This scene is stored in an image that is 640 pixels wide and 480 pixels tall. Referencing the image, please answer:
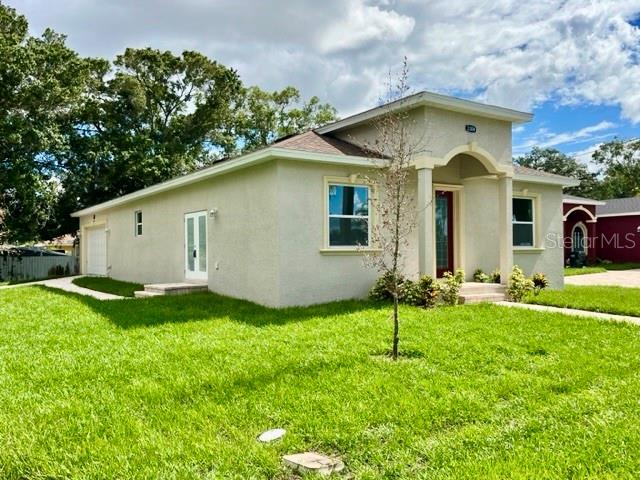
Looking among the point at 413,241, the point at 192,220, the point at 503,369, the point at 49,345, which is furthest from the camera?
the point at 192,220

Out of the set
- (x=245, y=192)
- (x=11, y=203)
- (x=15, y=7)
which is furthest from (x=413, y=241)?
(x=15, y=7)

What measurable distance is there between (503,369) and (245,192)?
7006 mm

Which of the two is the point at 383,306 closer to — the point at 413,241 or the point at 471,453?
the point at 413,241

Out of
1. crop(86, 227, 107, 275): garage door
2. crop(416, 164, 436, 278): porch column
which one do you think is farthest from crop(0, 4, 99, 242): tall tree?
crop(416, 164, 436, 278): porch column

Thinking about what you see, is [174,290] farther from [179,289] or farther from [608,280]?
[608,280]

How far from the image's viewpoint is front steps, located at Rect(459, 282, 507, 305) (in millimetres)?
11008

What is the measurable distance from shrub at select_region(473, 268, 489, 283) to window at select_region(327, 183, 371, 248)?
375 centimetres

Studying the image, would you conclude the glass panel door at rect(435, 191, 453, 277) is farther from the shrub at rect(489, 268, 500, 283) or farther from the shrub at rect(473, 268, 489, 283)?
the shrub at rect(489, 268, 500, 283)

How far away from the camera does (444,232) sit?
13.2m

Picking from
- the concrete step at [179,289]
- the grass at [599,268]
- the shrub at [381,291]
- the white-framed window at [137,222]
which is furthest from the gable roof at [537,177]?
the white-framed window at [137,222]

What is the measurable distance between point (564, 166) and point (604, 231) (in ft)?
82.4

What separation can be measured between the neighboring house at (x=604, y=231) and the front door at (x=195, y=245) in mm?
20971

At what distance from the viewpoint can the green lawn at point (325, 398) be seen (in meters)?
3.51

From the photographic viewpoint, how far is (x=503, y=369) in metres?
5.75
